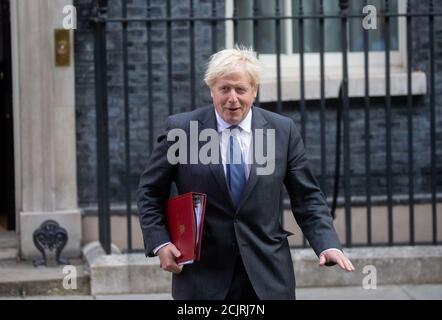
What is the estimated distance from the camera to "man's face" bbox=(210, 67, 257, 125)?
4.34 m

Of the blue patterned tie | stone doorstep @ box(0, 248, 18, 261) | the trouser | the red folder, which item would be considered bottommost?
stone doorstep @ box(0, 248, 18, 261)

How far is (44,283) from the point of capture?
752cm

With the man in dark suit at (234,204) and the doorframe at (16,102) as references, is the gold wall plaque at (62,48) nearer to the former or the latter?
the doorframe at (16,102)

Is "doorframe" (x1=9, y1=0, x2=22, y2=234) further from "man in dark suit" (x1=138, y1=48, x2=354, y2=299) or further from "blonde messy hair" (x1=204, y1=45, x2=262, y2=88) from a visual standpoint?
"blonde messy hair" (x1=204, y1=45, x2=262, y2=88)

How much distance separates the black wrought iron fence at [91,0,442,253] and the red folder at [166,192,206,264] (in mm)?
3323

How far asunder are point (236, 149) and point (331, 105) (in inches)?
167

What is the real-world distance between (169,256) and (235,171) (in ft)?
1.50

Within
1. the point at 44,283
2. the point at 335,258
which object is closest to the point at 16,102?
the point at 44,283

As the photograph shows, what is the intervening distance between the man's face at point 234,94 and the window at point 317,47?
157 inches

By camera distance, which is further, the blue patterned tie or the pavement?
the pavement

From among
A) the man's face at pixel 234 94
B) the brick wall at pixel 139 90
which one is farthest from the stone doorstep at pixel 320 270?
the man's face at pixel 234 94

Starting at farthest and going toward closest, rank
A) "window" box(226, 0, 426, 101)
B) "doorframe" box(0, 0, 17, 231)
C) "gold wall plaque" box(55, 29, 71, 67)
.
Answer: "doorframe" box(0, 0, 17, 231)
"window" box(226, 0, 426, 101)
"gold wall plaque" box(55, 29, 71, 67)

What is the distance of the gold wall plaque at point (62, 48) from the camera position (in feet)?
26.3

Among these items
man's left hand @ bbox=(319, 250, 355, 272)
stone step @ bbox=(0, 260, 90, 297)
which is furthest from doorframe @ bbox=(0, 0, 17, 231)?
man's left hand @ bbox=(319, 250, 355, 272)
